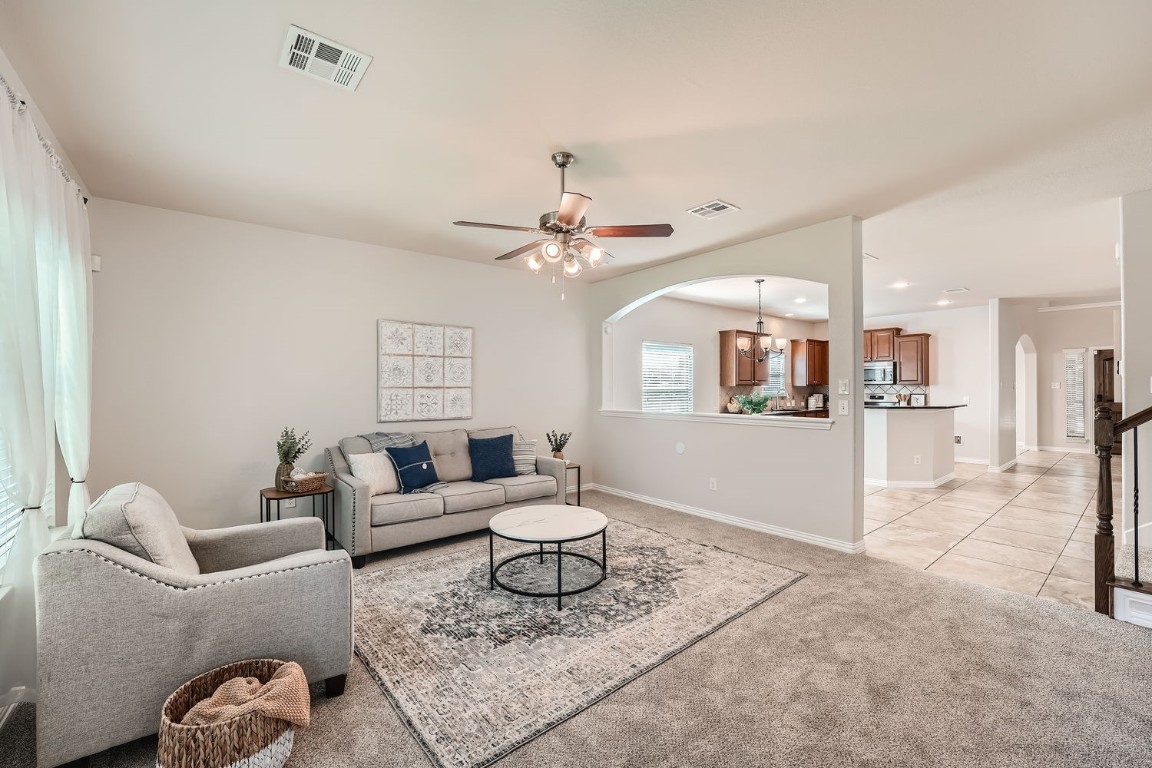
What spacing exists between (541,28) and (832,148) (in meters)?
1.86

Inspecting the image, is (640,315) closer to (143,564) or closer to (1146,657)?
(1146,657)

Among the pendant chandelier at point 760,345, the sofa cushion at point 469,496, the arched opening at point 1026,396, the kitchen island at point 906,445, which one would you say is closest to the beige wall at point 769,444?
the sofa cushion at point 469,496

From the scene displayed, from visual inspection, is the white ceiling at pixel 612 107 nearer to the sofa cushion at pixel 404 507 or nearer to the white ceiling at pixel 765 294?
the sofa cushion at pixel 404 507

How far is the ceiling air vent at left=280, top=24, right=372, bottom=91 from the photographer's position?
1.96 meters

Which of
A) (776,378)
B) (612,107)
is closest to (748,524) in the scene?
(612,107)

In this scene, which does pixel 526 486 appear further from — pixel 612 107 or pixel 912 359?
pixel 912 359

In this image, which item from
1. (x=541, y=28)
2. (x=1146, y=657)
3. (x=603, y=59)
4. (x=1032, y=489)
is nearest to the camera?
(x=541, y=28)

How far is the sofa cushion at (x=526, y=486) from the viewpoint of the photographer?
451 cm

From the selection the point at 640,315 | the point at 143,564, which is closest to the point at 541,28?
the point at 143,564

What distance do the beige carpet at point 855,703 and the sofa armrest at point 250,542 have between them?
751 mm

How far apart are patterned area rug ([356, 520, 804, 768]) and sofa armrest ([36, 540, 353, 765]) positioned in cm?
57

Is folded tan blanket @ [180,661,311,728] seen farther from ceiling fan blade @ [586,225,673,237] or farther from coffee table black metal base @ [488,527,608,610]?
ceiling fan blade @ [586,225,673,237]

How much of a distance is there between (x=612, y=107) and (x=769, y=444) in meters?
3.27

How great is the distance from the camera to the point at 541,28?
189 centimetres
